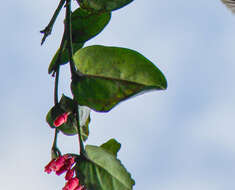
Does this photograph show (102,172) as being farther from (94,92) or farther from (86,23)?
(86,23)

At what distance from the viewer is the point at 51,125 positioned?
0.53 metres

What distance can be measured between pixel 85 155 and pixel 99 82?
0.08 metres

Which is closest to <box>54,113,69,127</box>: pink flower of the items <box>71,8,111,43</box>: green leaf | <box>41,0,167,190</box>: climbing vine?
<box>41,0,167,190</box>: climbing vine

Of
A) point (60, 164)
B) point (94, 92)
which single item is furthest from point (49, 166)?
point (94, 92)

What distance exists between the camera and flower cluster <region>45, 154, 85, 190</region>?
501 mm

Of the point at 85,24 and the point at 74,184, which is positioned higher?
the point at 85,24

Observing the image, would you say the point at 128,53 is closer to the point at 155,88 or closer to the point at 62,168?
the point at 155,88

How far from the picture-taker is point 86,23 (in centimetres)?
57

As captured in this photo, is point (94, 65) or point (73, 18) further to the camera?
point (73, 18)

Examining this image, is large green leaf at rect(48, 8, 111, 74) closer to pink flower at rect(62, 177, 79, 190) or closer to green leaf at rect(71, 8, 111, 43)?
green leaf at rect(71, 8, 111, 43)

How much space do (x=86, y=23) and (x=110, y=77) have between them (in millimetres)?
→ 140

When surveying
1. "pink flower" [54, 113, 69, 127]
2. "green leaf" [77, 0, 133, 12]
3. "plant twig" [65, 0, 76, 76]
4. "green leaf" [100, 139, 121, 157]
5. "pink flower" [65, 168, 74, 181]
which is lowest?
"pink flower" [65, 168, 74, 181]

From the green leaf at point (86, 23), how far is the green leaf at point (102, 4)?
58 millimetres

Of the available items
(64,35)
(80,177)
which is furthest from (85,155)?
(64,35)
